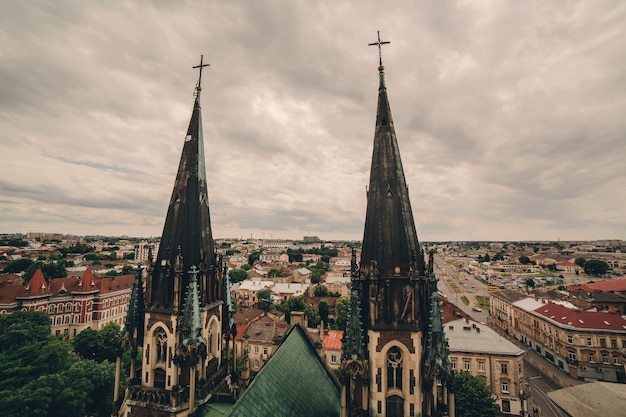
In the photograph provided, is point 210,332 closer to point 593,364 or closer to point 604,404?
point 604,404

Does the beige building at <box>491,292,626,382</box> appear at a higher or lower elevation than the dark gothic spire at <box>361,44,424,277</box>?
lower

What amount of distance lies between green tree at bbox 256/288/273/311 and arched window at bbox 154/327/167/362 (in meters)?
88.3

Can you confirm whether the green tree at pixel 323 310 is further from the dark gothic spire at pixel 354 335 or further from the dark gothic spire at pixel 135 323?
the dark gothic spire at pixel 354 335

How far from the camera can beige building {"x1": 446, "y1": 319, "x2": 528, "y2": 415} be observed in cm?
4903

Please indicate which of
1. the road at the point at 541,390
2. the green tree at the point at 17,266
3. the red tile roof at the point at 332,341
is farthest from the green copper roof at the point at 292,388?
the green tree at the point at 17,266

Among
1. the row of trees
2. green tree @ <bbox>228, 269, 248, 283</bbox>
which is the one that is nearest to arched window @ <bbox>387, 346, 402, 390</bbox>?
the row of trees

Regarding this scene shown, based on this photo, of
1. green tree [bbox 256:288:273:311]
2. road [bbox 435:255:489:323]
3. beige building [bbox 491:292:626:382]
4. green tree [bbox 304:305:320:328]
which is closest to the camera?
beige building [bbox 491:292:626:382]

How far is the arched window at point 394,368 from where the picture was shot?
15.9m

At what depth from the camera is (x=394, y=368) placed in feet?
52.3

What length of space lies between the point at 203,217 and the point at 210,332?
7.22 meters

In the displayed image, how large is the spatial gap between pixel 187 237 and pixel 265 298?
97.6 metres

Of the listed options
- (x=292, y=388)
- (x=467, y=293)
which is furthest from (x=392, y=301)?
(x=467, y=293)

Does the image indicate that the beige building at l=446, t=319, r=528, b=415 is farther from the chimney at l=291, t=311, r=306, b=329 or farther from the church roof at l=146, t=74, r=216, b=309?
the church roof at l=146, t=74, r=216, b=309

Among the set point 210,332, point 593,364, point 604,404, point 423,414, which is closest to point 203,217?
point 210,332
